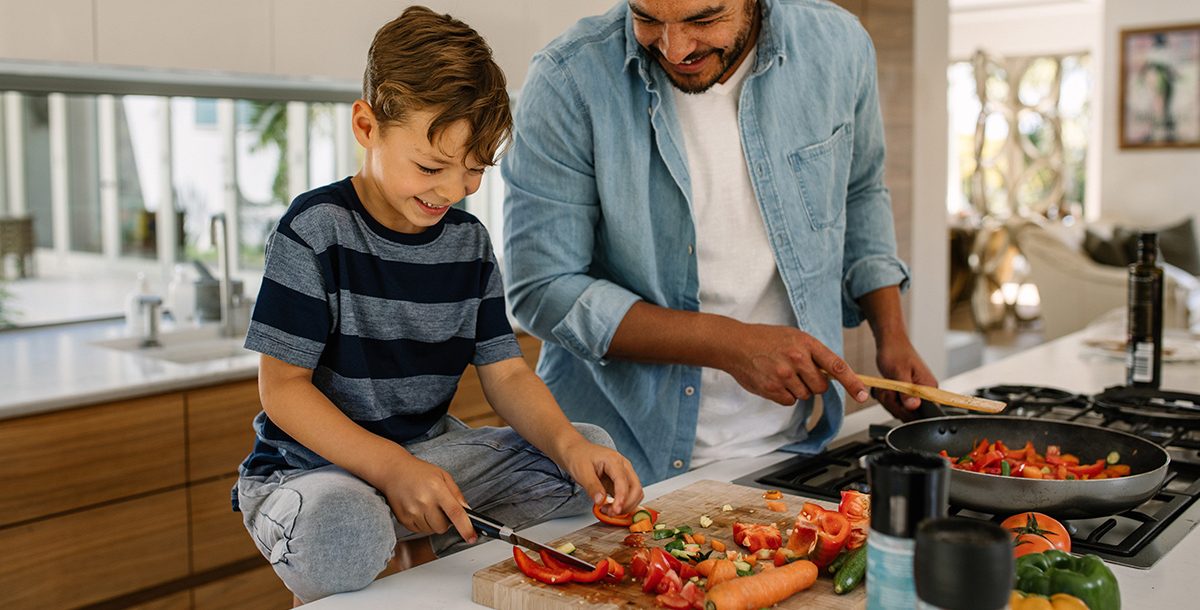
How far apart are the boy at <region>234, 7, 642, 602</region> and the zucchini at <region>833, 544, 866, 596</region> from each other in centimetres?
30

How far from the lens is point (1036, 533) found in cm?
124

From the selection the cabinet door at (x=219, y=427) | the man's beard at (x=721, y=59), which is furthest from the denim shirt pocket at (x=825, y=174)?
the cabinet door at (x=219, y=427)

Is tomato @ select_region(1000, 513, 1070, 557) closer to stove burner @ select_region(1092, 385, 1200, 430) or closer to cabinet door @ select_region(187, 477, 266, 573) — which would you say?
stove burner @ select_region(1092, 385, 1200, 430)

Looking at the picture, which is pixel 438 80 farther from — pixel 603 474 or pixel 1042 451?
pixel 1042 451

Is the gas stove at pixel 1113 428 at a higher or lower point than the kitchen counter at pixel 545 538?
higher

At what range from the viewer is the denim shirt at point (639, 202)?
1.83 meters

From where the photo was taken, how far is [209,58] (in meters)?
2.84

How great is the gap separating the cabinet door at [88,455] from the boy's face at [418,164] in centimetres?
134

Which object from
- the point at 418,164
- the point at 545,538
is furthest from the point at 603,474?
the point at 418,164

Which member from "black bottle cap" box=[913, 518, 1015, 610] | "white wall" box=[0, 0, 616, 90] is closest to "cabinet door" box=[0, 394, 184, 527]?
"white wall" box=[0, 0, 616, 90]

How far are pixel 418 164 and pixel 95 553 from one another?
1.59 meters

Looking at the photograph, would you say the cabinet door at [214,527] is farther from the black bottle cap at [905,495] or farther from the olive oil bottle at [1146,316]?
the black bottle cap at [905,495]

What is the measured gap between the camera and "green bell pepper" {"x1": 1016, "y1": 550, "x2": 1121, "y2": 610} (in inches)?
40.8

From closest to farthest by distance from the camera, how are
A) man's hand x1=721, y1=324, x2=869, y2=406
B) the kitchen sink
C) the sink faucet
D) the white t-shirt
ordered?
man's hand x1=721, y1=324, x2=869, y2=406
the white t-shirt
the kitchen sink
the sink faucet
